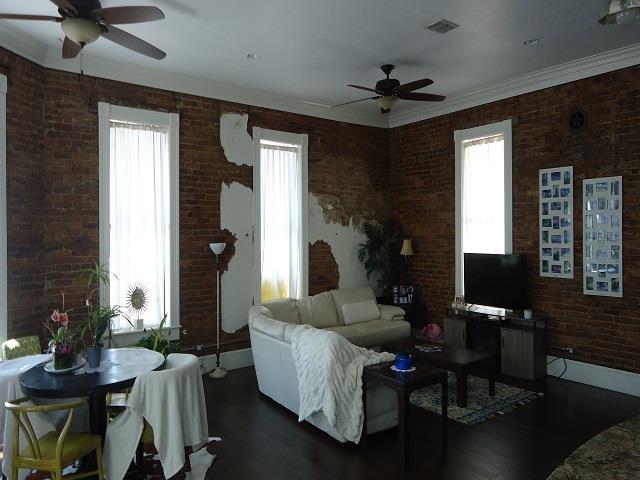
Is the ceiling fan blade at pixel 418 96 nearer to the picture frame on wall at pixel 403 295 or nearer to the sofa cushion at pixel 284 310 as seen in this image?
the sofa cushion at pixel 284 310

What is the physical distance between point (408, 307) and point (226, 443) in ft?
12.2

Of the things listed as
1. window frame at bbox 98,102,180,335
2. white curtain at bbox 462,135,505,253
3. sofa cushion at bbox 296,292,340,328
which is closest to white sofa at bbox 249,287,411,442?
sofa cushion at bbox 296,292,340,328

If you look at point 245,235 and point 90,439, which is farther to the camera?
point 245,235

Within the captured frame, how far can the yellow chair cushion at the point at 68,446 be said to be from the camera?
2707mm

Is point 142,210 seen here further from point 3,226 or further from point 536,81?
point 536,81

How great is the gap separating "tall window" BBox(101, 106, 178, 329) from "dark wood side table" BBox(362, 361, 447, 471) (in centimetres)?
288

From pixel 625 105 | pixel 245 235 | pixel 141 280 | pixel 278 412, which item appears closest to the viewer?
pixel 278 412

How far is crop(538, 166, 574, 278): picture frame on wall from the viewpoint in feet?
17.3

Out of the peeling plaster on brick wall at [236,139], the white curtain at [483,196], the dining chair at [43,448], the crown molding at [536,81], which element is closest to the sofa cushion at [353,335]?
the white curtain at [483,196]

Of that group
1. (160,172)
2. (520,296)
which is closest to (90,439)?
(160,172)

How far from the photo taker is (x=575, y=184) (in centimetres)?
524

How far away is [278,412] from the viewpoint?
173 inches

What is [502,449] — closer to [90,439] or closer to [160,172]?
[90,439]

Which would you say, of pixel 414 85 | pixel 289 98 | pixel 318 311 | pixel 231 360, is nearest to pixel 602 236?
pixel 414 85
